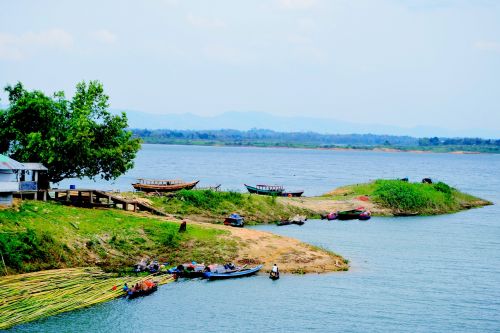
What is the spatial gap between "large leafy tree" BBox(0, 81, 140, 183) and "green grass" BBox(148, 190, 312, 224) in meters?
10.1

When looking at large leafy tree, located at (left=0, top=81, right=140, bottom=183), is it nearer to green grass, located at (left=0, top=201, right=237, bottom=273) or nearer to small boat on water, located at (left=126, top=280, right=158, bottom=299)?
green grass, located at (left=0, top=201, right=237, bottom=273)

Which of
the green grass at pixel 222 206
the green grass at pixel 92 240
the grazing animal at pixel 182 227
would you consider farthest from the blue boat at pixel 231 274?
the green grass at pixel 222 206

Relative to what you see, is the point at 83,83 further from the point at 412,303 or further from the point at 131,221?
the point at 412,303

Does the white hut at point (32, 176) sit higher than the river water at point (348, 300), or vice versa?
the white hut at point (32, 176)

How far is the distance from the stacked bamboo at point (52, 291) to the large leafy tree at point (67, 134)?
17.0m

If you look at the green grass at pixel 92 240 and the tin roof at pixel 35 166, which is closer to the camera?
the green grass at pixel 92 240

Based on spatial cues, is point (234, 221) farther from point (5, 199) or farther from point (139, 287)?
point (139, 287)

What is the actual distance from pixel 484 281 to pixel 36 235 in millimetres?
35301

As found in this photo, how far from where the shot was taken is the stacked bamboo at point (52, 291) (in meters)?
41.8

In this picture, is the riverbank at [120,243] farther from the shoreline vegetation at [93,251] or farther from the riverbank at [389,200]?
the riverbank at [389,200]

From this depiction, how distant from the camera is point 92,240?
54.3 metres

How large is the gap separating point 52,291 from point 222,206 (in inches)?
1412

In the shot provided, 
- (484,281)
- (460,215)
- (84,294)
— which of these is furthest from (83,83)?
(460,215)

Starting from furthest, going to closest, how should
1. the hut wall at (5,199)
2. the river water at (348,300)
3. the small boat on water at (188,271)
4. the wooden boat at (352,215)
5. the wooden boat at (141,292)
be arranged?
the wooden boat at (352,215)
the hut wall at (5,199)
the small boat on water at (188,271)
the wooden boat at (141,292)
the river water at (348,300)
